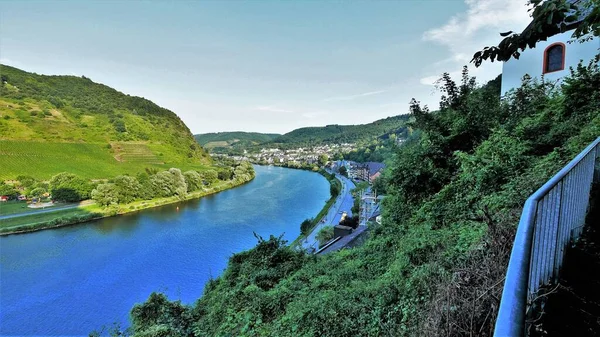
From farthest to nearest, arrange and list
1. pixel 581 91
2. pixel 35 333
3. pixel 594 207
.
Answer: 1. pixel 35 333
2. pixel 581 91
3. pixel 594 207

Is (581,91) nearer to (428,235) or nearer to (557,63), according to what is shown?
(428,235)

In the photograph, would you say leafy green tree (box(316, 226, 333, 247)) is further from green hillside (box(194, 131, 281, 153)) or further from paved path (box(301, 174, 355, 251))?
green hillside (box(194, 131, 281, 153))

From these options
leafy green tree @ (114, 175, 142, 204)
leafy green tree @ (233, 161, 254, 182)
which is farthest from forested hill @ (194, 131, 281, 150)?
leafy green tree @ (114, 175, 142, 204)

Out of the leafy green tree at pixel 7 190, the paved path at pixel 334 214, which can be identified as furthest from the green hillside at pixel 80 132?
the paved path at pixel 334 214

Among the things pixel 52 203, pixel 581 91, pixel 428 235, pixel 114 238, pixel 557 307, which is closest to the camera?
pixel 557 307

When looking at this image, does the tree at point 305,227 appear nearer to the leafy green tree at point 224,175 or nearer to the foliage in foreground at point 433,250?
the foliage in foreground at point 433,250

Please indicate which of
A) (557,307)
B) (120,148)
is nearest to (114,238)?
(557,307)
